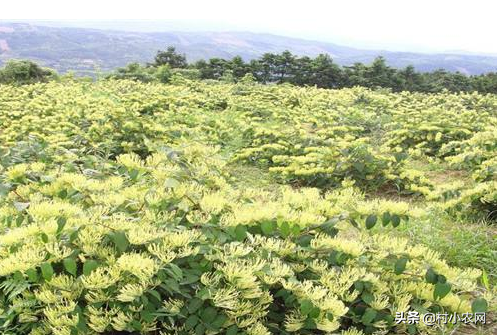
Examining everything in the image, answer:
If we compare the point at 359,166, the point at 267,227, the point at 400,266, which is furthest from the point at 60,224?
the point at 359,166

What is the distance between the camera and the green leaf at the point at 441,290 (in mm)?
1858

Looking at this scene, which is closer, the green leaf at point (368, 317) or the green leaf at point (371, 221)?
the green leaf at point (368, 317)

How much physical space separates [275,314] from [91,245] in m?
0.77

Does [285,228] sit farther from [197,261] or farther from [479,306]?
[479,306]

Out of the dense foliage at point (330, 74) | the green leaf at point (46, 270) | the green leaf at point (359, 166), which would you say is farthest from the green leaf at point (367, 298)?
the dense foliage at point (330, 74)

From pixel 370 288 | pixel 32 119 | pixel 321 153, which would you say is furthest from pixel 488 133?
pixel 32 119

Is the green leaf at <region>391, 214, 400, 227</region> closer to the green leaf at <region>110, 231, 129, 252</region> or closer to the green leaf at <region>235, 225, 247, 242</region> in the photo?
the green leaf at <region>235, 225, 247, 242</region>

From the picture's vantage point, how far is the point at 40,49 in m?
92.9

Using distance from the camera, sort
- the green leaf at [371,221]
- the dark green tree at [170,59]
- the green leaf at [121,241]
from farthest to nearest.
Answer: the dark green tree at [170,59] < the green leaf at [371,221] < the green leaf at [121,241]

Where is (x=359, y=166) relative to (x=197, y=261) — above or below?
below

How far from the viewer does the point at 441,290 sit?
186cm

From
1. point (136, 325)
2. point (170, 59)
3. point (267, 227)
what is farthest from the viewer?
point (170, 59)

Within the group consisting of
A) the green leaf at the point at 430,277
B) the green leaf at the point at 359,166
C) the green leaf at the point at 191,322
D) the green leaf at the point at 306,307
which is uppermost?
the green leaf at the point at 430,277

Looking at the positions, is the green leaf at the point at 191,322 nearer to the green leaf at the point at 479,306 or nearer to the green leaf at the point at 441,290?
the green leaf at the point at 441,290
